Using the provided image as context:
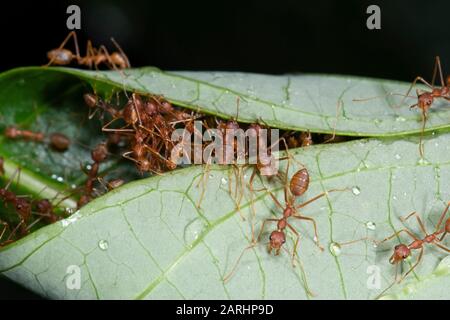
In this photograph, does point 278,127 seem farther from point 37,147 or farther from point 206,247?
point 37,147

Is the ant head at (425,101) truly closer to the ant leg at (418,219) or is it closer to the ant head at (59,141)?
the ant leg at (418,219)

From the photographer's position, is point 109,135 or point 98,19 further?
point 98,19

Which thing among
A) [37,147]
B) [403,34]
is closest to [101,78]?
[37,147]

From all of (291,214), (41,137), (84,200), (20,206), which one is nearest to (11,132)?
(41,137)

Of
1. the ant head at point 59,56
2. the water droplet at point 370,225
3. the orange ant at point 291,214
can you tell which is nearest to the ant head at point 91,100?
the ant head at point 59,56

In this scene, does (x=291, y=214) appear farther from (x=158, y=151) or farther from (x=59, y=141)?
(x=59, y=141)

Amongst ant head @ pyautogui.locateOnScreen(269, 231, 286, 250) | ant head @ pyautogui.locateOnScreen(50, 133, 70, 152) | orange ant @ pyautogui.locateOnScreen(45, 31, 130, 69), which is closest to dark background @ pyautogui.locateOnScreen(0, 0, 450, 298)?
orange ant @ pyautogui.locateOnScreen(45, 31, 130, 69)
